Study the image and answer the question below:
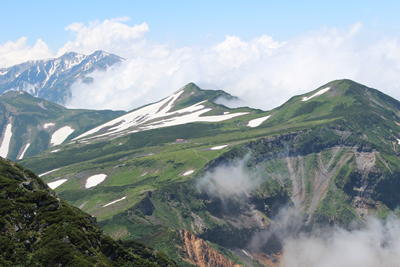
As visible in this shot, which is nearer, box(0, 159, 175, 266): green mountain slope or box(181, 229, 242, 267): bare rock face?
box(0, 159, 175, 266): green mountain slope

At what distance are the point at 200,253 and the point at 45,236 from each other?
2882 inches

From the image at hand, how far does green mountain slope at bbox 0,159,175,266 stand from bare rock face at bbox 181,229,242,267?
56.0 meters

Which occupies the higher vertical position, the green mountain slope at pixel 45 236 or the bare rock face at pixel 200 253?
the green mountain slope at pixel 45 236

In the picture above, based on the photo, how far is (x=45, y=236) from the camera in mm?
49625

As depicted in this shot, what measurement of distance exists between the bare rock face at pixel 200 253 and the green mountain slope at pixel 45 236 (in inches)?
2206

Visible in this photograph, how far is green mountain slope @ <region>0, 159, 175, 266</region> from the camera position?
46.3 m

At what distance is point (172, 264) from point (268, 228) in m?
108

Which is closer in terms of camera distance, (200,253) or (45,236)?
(45,236)

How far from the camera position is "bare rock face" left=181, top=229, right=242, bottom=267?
11406 cm

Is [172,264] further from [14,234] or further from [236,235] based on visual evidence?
[236,235]

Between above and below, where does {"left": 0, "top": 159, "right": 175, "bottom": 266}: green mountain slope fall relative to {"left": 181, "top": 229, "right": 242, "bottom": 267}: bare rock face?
above

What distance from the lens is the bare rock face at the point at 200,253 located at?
4491 inches

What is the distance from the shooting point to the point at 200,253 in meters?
116

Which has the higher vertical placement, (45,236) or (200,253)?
(45,236)
